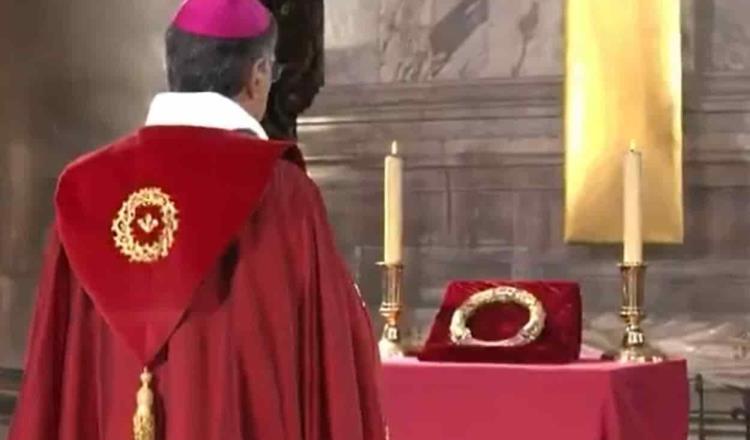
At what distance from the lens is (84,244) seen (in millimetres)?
2557

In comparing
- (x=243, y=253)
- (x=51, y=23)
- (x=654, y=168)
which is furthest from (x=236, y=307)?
(x=51, y=23)

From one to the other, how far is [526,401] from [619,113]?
210cm

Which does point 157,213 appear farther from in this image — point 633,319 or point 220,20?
point 633,319

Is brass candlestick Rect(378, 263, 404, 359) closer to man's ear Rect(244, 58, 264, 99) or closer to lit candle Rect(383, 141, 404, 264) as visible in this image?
lit candle Rect(383, 141, 404, 264)

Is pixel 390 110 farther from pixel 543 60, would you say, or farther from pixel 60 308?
pixel 60 308

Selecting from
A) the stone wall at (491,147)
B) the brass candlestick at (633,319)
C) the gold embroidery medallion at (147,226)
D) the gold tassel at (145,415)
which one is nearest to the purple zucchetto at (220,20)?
the gold embroidery medallion at (147,226)

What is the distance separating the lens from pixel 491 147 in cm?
543

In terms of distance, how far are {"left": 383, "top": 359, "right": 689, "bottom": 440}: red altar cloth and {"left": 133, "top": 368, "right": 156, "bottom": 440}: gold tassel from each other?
940mm

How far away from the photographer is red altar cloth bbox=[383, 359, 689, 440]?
10.7ft

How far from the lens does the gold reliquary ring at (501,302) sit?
3.52 metres

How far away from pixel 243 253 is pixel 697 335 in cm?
298

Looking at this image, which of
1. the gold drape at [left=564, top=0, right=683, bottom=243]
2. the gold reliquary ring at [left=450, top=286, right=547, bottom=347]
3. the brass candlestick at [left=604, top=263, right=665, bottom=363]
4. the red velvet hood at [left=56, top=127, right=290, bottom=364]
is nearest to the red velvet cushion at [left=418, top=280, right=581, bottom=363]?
the gold reliquary ring at [left=450, top=286, right=547, bottom=347]

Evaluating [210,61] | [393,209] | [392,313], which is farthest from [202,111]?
[392,313]

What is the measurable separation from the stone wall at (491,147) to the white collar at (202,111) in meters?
2.96
